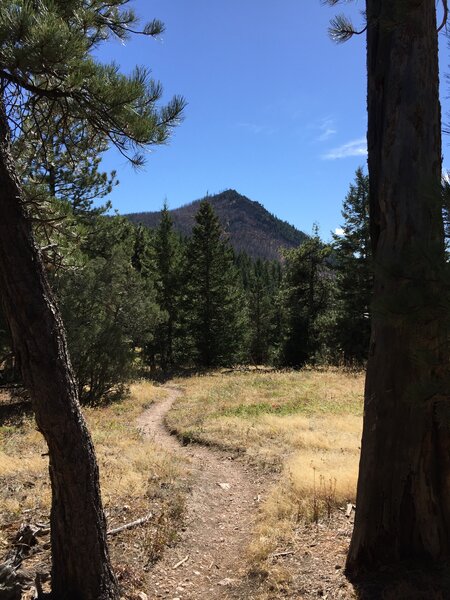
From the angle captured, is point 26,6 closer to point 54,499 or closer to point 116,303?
point 54,499

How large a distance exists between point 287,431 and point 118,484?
465cm

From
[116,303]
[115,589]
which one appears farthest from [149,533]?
[116,303]

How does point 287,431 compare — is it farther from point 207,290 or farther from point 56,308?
point 207,290

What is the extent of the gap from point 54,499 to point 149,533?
2101 mm

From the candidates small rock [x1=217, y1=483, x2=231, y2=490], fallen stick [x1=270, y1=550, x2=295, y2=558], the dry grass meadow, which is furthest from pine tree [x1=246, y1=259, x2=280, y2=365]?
fallen stick [x1=270, y1=550, x2=295, y2=558]

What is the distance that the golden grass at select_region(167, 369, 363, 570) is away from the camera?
579 cm

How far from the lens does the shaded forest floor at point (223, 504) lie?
14.2 feet

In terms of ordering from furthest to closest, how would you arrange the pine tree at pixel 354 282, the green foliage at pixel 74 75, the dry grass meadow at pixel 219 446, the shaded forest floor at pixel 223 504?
the pine tree at pixel 354 282 < the dry grass meadow at pixel 219 446 < the shaded forest floor at pixel 223 504 < the green foliage at pixel 74 75

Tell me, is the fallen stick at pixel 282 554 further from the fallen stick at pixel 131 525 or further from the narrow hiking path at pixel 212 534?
the fallen stick at pixel 131 525

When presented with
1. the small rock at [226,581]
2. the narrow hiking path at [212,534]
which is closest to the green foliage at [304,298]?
the narrow hiking path at [212,534]

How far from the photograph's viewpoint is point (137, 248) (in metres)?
45.5

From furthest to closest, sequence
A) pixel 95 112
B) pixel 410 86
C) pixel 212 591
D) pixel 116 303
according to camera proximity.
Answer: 1. pixel 116 303
2. pixel 212 591
3. pixel 95 112
4. pixel 410 86

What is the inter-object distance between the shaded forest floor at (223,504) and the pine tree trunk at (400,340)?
40cm

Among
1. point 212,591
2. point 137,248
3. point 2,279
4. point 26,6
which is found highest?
point 137,248
